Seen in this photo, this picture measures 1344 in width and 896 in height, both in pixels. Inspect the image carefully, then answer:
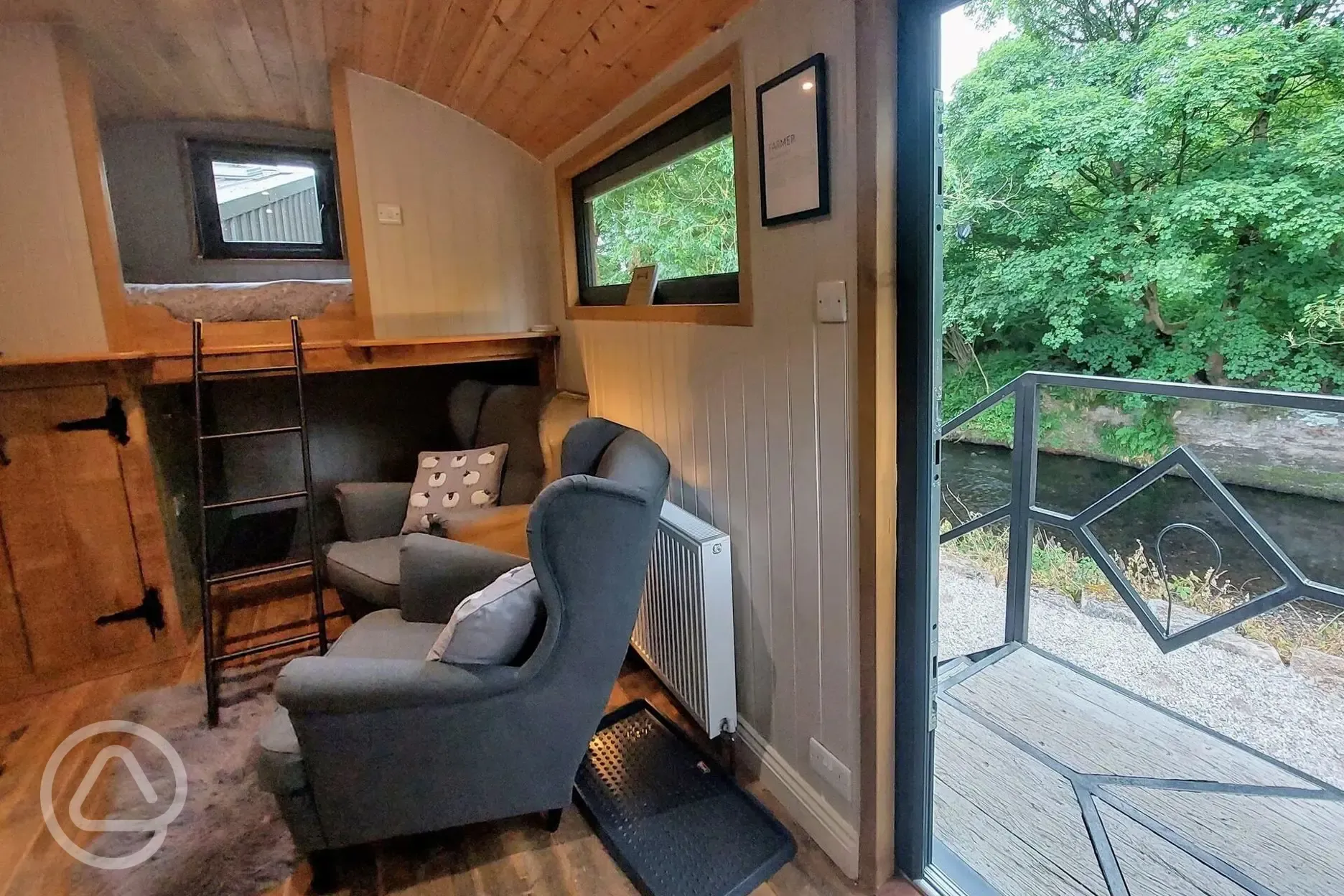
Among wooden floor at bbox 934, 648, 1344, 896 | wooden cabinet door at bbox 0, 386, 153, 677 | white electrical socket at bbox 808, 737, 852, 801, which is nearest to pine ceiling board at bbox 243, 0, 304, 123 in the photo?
wooden cabinet door at bbox 0, 386, 153, 677

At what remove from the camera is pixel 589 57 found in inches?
81.9

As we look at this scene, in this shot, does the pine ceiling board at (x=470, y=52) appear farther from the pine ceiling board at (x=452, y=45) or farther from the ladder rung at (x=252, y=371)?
the ladder rung at (x=252, y=371)

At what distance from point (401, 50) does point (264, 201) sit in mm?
1724

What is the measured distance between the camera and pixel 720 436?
1.95 metres

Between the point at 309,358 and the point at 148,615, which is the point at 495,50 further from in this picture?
the point at 148,615

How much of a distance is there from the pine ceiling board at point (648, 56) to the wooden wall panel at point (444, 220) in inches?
20.4

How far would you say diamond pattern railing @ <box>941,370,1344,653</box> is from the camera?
6.16ft

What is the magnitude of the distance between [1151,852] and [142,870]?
2.50 metres

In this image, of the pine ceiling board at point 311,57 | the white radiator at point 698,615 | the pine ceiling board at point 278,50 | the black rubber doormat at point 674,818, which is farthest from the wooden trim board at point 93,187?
the black rubber doormat at point 674,818

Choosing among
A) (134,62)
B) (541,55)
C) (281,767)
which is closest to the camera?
(281,767)

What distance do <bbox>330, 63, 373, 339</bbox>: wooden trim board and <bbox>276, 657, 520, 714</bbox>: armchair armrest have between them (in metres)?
1.92

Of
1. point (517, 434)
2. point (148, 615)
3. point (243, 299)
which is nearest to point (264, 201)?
point (243, 299)

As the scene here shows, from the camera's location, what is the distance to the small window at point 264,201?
3609 mm

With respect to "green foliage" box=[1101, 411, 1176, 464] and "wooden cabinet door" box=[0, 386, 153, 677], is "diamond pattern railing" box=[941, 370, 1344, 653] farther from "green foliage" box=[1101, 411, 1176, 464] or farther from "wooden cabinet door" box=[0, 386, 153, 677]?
"wooden cabinet door" box=[0, 386, 153, 677]
